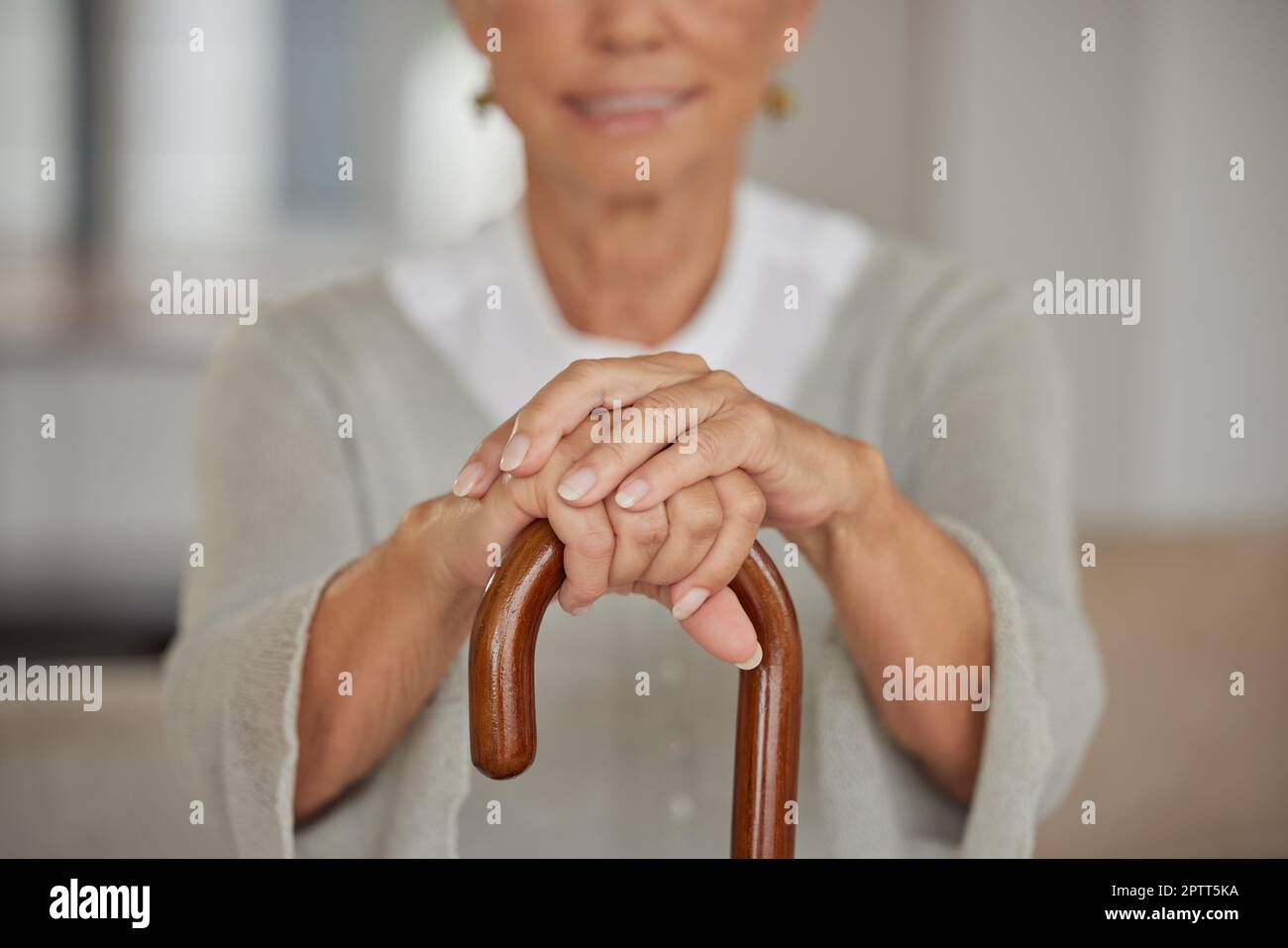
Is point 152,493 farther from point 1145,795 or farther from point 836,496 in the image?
point 836,496

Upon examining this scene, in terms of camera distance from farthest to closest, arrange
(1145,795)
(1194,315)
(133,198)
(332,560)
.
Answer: (133,198) → (1194,315) → (1145,795) → (332,560)

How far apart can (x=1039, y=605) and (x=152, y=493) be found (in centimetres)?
194

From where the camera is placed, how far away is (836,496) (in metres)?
0.43

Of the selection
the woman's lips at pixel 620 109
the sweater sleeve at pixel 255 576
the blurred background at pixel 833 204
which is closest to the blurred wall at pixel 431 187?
the blurred background at pixel 833 204

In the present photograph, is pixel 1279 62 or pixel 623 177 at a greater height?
pixel 1279 62

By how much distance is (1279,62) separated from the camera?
1184mm

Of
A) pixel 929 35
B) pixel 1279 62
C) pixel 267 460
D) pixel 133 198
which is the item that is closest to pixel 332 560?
pixel 267 460

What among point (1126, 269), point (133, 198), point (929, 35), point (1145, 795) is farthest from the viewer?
Answer: point (133, 198)

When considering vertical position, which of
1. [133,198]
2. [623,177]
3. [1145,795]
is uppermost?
[133,198]

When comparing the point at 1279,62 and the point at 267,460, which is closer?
the point at 267,460

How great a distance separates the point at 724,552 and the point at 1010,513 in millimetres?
230

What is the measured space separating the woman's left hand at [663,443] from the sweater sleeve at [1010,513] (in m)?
0.12

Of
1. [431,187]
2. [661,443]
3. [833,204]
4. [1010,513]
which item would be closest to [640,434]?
[661,443]

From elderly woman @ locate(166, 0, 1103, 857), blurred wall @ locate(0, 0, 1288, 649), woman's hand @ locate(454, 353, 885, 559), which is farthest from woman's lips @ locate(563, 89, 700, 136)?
blurred wall @ locate(0, 0, 1288, 649)
